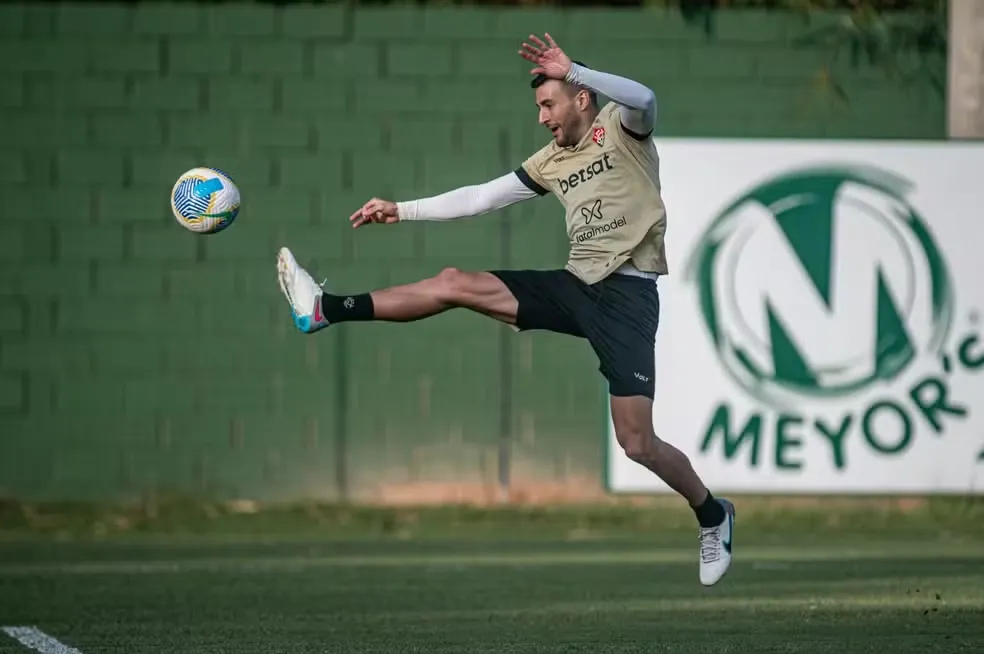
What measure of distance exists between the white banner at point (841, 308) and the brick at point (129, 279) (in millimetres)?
3501

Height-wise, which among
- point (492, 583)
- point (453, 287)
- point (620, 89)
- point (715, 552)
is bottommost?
point (492, 583)

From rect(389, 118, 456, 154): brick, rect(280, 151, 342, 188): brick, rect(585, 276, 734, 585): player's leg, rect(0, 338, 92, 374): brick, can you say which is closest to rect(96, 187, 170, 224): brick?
rect(280, 151, 342, 188): brick

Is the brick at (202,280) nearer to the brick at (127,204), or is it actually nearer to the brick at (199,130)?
the brick at (127,204)

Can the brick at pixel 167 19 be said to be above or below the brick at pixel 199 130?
above

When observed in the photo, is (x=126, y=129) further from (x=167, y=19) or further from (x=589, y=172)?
(x=589, y=172)

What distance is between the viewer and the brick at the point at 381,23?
13391mm

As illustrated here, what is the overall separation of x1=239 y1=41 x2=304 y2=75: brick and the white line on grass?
615 centimetres

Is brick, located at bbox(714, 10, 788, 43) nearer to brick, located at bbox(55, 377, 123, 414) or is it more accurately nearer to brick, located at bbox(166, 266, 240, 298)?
brick, located at bbox(166, 266, 240, 298)

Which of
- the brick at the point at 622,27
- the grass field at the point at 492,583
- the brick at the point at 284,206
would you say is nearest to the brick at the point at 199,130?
the brick at the point at 284,206

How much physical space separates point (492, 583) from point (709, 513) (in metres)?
1.95

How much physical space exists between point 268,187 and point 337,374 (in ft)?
4.81

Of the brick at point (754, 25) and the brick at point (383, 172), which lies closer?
the brick at point (383, 172)

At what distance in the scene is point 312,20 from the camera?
13.4m

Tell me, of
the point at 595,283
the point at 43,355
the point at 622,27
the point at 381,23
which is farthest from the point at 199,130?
the point at 595,283
